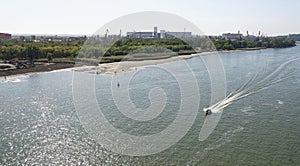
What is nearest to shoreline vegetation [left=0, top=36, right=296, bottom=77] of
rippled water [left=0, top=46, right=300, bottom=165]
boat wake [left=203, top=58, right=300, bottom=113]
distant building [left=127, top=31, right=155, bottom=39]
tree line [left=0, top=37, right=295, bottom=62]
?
tree line [left=0, top=37, right=295, bottom=62]

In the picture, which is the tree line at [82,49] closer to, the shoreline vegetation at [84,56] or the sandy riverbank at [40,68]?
the shoreline vegetation at [84,56]

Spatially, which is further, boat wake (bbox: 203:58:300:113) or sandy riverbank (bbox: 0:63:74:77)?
sandy riverbank (bbox: 0:63:74:77)

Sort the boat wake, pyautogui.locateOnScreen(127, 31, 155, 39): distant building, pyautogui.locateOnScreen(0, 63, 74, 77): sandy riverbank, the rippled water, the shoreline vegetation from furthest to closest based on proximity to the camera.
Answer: pyautogui.locateOnScreen(127, 31, 155, 39): distant building
the shoreline vegetation
pyautogui.locateOnScreen(0, 63, 74, 77): sandy riverbank
the boat wake
the rippled water

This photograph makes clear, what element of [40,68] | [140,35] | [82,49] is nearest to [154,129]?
[40,68]

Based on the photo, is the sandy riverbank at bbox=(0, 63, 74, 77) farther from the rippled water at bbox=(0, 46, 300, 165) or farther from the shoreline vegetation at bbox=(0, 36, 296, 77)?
the rippled water at bbox=(0, 46, 300, 165)

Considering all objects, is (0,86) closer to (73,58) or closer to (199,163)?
(73,58)

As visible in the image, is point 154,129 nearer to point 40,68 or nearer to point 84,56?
point 40,68

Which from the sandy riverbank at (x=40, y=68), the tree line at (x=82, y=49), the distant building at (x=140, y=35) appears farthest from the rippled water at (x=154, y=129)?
→ the distant building at (x=140, y=35)
